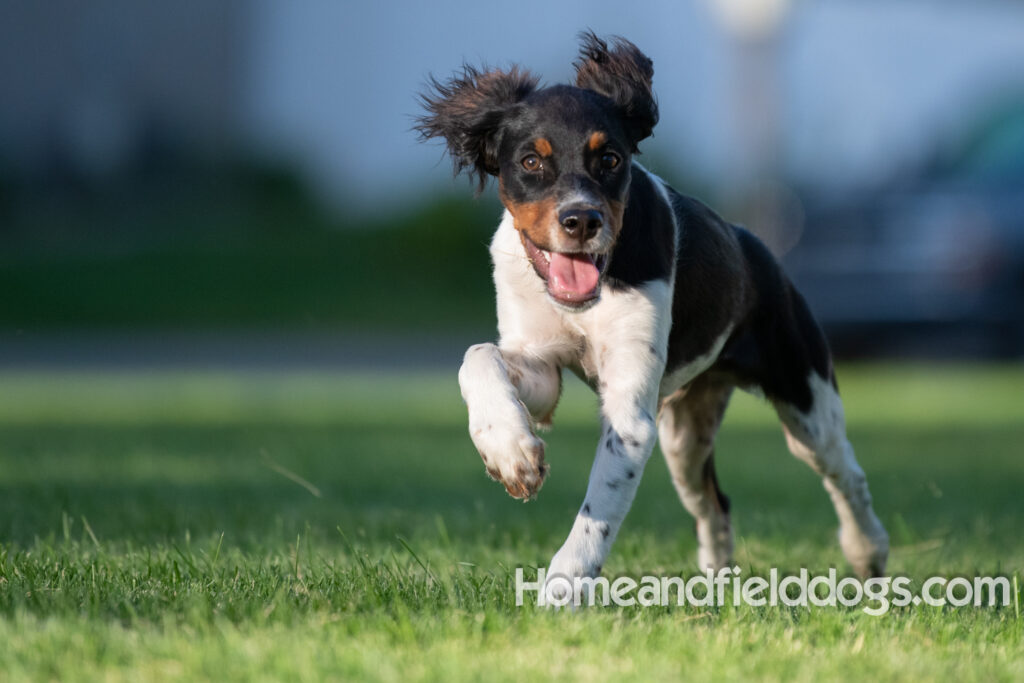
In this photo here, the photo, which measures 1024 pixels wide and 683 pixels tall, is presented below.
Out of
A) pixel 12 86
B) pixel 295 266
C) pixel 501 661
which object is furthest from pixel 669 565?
pixel 12 86

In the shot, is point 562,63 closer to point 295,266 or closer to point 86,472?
point 295,266

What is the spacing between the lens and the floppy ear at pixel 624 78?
4414 millimetres

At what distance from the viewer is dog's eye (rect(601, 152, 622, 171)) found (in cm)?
416

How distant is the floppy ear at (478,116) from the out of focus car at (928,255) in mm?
9200

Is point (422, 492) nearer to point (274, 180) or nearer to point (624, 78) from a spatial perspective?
point (624, 78)

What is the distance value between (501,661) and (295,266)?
1912 cm

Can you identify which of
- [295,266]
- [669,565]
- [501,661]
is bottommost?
[295,266]

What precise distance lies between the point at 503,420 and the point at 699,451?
1.60 meters

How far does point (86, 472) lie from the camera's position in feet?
22.4

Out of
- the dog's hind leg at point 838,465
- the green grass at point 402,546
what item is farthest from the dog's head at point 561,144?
the dog's hind leg at point 838,465

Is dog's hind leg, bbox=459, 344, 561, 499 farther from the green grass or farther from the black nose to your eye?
the black nose

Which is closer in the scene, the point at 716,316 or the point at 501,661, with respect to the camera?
the point at 501,661

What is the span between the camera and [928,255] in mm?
13281

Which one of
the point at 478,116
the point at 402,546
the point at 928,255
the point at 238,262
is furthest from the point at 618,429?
the point at 238,262
